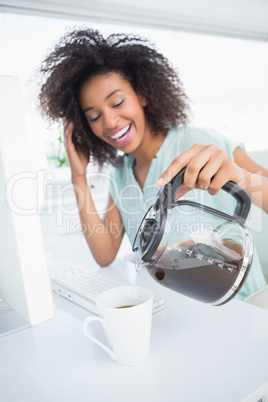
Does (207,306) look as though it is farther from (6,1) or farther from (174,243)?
(6,1)

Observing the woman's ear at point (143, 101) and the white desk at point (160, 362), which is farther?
the woman's ear at point (143, 101)

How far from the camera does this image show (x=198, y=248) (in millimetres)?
452

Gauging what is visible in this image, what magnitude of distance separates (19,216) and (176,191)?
204mm

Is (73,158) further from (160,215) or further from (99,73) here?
(160,215)

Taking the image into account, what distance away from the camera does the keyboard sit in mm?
597

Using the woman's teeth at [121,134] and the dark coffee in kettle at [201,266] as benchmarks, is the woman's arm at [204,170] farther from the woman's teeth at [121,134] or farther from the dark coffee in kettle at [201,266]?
the woman's teeth at [121,134]

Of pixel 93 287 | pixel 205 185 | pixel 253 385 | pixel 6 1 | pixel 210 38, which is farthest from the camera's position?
pixel 210 38

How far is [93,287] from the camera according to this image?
651mm

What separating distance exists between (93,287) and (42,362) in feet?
0.64

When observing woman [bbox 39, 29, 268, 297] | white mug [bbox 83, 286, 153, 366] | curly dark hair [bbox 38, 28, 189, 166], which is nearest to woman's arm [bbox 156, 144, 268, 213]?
white mug [bbox 83, 286, 153, 366]

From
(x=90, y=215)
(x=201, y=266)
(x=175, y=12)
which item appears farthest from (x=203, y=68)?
(x=201, y=266)

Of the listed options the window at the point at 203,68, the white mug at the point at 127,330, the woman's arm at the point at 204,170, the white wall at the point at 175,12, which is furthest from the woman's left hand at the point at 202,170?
the white wall at the point at 175,12

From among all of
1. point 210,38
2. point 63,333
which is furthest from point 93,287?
point 210,38

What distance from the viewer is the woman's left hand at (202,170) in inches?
19.0
